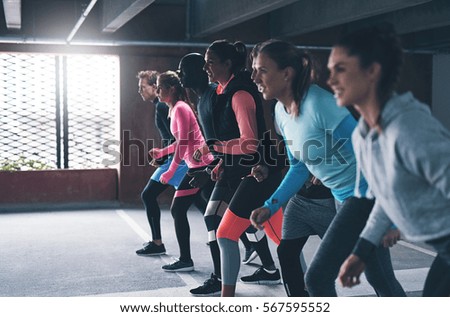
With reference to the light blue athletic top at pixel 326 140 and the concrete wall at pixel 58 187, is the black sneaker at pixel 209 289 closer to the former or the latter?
the light blue athletic top at pixel 326 140

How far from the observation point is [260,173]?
3330 millimetres

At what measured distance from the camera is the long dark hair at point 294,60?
2.72 meters

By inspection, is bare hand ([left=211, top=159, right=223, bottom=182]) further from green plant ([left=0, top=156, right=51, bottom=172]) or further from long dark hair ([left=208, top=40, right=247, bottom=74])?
green plant ([left=0, top=156, right=51, bottom=172])

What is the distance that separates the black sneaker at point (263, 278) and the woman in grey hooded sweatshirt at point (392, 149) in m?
2.31

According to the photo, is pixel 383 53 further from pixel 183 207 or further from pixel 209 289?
pixel 183 207

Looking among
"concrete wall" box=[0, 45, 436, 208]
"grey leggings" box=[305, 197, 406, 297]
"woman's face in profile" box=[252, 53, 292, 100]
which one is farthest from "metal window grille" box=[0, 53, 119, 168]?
"grey leggings" box=[305, 197, 406, 297]

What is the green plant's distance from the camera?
7906mm

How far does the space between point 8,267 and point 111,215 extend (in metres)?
2.69

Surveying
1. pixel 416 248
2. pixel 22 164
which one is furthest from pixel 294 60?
pixel 22 164

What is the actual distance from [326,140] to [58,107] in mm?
6123

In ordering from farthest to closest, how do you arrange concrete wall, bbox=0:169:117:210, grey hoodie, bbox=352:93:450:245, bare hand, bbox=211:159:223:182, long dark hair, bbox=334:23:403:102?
concrete wall, bbox=0:169:117:210
bare hand, bbox=211:159:223:182
long dark hair, bbox=334:23:403:102
grey hoodie, bbox=352:93:450:245

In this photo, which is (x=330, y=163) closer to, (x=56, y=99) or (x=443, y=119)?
(x=56, y=99)

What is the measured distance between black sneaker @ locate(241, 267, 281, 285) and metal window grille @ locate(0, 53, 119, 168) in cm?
451

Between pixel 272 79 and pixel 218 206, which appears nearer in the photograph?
pixel 272 79
